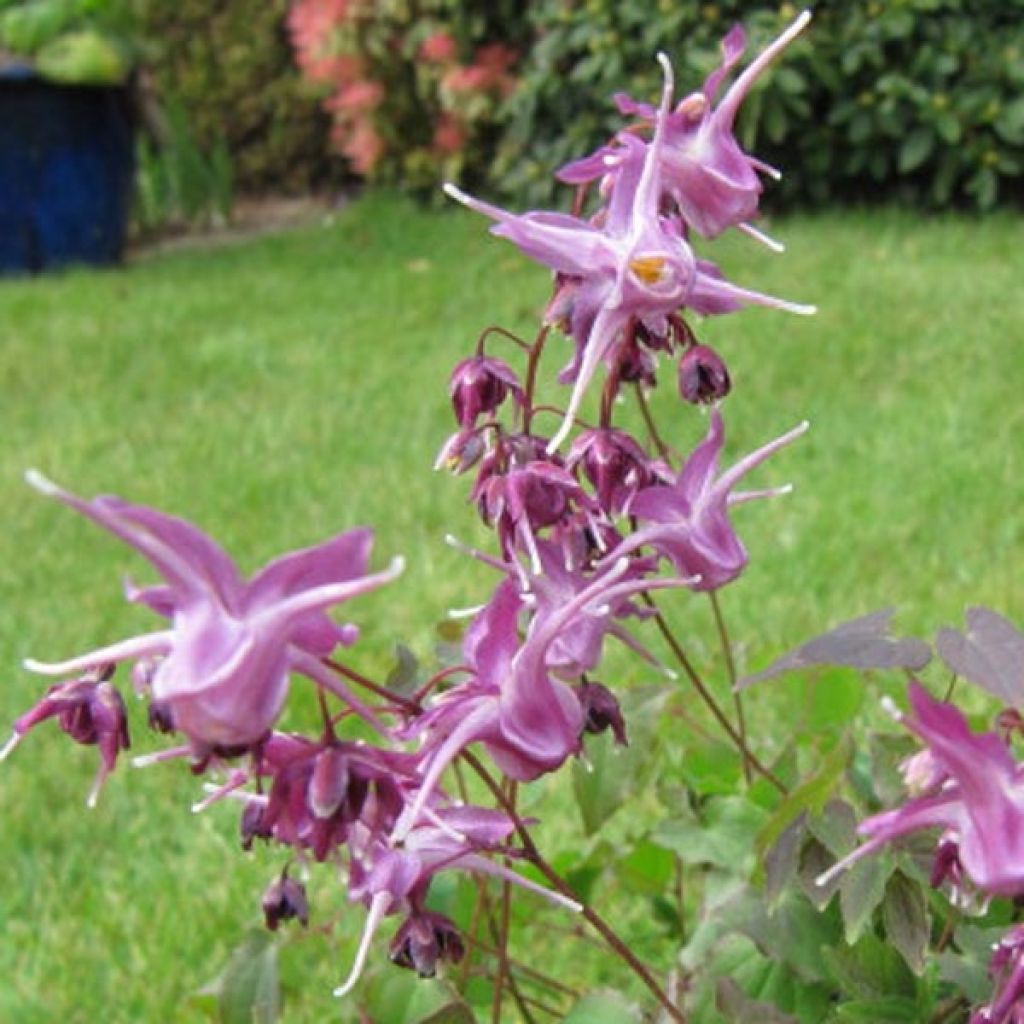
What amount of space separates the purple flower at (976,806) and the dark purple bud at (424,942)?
0.79 feet

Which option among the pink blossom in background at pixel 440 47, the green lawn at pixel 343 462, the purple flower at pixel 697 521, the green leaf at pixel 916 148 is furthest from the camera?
the pink blossom in background at pixel 440 47

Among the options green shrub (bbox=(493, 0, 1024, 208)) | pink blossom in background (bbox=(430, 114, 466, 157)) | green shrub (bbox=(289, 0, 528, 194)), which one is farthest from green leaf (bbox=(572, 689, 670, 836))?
pink blossom in background (bbox=(430, 114, 466, 157))

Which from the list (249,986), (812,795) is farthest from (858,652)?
(249,986)

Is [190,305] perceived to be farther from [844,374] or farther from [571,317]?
[571,317]

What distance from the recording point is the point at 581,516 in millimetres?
952

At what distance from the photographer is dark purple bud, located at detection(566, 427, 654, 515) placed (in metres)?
0.98

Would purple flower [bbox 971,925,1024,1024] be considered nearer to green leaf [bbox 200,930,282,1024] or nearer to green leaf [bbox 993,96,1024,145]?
green leaf [bbox 200,930,282,1024]

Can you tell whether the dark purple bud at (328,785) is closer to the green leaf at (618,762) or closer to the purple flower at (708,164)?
the purple flower at (708,164)

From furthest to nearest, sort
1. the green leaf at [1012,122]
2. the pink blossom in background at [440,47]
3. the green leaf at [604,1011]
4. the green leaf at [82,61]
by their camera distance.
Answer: the green leaf at [82,61]
the pink blossom in background at [440,47]
the green leaf at [1012,122]
the green leaf at [604,1011]

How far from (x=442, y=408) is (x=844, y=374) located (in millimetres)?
799

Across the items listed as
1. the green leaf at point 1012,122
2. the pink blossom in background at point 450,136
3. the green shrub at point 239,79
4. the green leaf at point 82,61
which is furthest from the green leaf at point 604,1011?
the green shrub at point 239,79

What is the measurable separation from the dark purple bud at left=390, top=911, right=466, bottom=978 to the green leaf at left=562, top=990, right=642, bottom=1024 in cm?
27

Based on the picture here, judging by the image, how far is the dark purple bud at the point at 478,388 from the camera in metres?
1.01

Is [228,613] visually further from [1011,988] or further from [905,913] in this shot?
[905,913]
